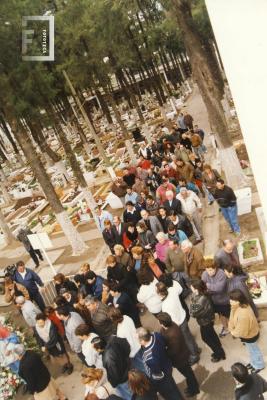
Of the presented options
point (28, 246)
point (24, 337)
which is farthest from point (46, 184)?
point (24, 337)

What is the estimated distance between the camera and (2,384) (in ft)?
27.9

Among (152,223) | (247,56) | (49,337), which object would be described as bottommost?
(49,337)

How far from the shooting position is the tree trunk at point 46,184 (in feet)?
44.6

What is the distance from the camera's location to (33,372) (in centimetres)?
677

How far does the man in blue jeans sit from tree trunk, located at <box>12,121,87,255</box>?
228 inches

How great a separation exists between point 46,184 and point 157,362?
9083 millimetres

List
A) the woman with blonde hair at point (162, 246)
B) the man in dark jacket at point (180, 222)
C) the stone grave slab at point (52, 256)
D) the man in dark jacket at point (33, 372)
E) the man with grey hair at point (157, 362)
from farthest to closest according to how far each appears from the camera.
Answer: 1. the stone grave slab at point (52, 256)
2. the man in dark jacket at point (180, 222)
3. the woman with blonde hair at point (162, 246)
4. the man in dark jacket at point (33, 372)
5. the man with grey hair at point (157, 362)

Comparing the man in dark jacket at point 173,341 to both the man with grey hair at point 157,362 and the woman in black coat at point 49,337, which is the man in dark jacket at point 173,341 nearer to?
the man with grey hair at point 157,362

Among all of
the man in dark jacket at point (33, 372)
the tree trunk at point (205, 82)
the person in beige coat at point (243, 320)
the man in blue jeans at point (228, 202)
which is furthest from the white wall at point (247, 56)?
the tree trunk at point (205, 82)

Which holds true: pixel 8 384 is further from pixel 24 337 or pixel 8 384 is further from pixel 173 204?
pixel 173 204

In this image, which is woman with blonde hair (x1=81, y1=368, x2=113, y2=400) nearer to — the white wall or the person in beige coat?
the person in beige coat

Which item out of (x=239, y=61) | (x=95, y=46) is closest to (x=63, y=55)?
(x=95, y=46)

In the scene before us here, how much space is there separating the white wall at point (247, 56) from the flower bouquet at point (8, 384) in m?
7.47

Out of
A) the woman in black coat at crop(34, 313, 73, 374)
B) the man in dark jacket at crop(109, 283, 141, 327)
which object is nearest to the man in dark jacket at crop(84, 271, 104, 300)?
the man in dark jacket at crop(109, 283, 141, 327)
